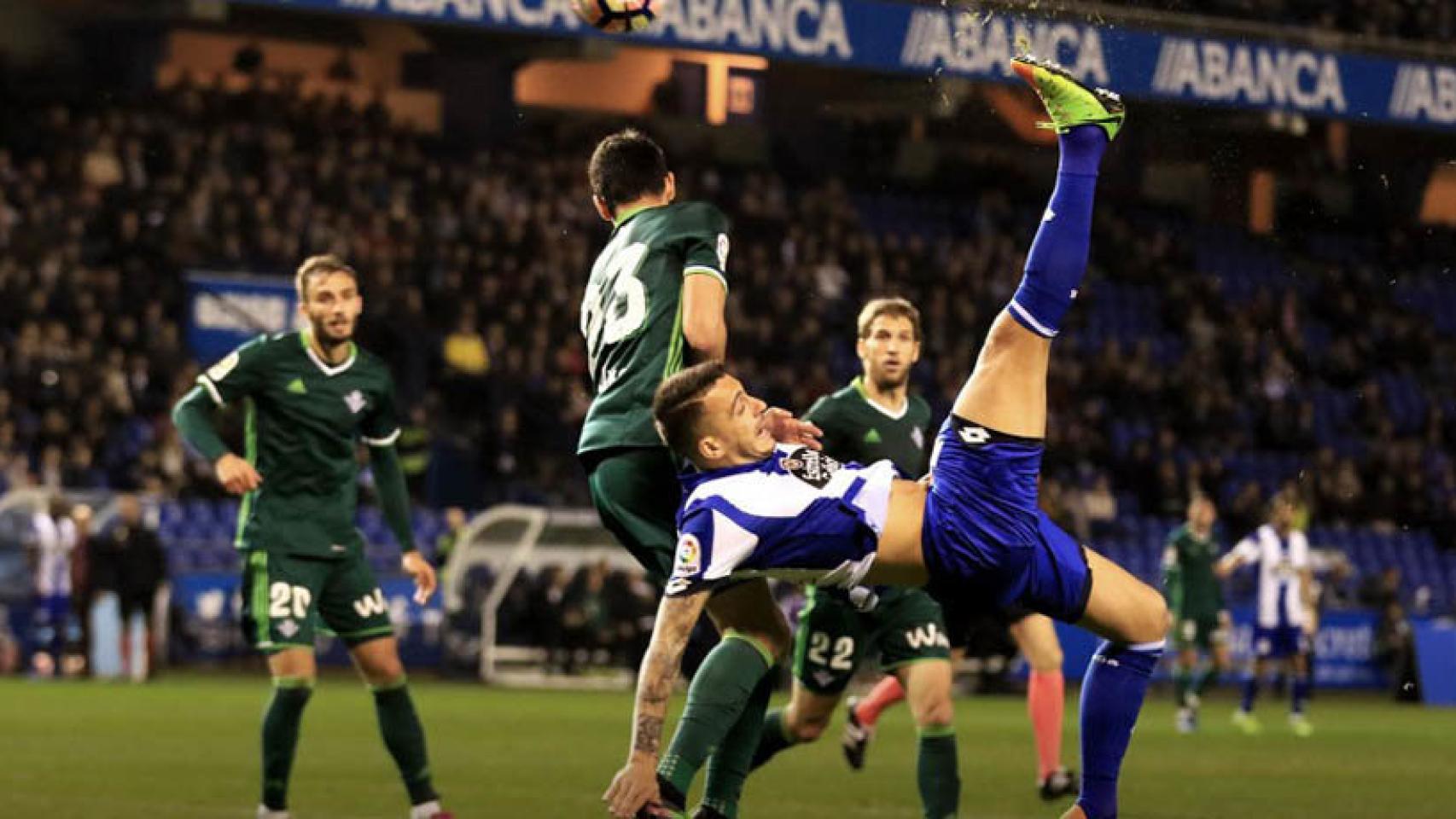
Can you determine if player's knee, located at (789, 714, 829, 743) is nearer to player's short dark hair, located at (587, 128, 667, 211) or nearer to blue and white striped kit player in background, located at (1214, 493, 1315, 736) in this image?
player's short dark hair, located at (587, 128, 667, 211)

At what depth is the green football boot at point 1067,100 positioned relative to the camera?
7.56 m

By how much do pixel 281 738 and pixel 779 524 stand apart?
372 cm

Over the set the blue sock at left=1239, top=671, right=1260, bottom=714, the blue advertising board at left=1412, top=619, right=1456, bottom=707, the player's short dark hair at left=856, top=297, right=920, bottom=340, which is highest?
the player's short dark hair at left=856, top=297, right=920, bottom=340

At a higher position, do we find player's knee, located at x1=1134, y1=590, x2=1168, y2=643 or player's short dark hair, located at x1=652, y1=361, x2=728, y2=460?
player's short dark hair, located at x1=652, y1=361, x2=728, y2=460

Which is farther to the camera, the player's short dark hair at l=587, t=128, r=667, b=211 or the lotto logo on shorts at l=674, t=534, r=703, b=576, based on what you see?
the player's short dark hair at l=587, t=128, r=667, b=211

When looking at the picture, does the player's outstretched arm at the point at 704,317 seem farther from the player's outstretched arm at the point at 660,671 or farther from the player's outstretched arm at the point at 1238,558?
the player's outstretched arm at the point at 1238,558

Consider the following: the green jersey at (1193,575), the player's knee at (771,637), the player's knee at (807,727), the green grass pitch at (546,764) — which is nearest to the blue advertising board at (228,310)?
the green grass pitch at (546,764)

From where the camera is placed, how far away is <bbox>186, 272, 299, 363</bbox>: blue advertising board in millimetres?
30219

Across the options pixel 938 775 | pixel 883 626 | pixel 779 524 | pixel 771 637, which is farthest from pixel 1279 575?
pixel 779 524

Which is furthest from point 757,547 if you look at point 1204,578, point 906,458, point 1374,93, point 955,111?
point 955,111

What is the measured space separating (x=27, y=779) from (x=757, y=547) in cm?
689

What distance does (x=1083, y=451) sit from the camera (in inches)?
1323

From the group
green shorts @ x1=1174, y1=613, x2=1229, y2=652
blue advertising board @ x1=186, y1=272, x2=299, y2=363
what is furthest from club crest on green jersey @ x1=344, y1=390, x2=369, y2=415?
blue advertising board @ x1=186, y1=272, x2=299, y2=363

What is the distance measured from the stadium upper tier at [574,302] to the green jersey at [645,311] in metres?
20.0
